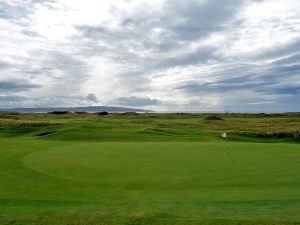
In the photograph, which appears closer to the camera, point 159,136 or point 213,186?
point 213,186

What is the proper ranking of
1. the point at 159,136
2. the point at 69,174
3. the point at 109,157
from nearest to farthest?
the point at 69,174 → the point at 109,157 → the point at 159,136

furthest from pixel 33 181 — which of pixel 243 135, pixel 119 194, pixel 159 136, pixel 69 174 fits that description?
pixel 243 135

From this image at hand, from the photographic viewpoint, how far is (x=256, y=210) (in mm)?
8859

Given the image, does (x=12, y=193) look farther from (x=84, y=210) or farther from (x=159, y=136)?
(x=159, y=136)

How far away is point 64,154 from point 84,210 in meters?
12.9

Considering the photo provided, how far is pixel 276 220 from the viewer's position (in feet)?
25.6

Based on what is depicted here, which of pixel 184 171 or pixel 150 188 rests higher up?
pixel 184 171

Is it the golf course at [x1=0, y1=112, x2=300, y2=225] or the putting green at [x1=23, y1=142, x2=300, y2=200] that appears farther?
the putting green at [x1=23, y1=142, x2=300, y2=200]

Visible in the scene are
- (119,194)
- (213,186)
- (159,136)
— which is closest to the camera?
(119,194)

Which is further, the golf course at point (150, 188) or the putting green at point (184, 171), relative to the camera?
the putting green at point (184, 171)

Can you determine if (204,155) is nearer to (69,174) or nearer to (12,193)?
(69,174)

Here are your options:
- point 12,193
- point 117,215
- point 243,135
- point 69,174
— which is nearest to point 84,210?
point 117,215

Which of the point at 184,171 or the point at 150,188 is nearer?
the point at 150,188

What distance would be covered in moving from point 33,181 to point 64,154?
294 inches
